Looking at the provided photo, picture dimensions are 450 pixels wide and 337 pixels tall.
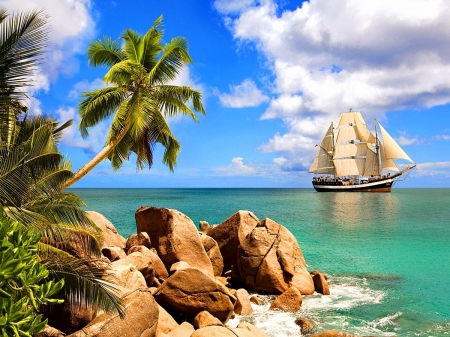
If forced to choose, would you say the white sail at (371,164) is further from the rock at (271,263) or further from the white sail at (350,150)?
the rock at (271,263)

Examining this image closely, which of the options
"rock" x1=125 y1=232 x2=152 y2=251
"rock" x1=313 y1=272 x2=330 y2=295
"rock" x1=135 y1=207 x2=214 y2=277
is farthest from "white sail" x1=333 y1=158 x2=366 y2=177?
"rock" x1=125 y1=232 x2=152 y2=251

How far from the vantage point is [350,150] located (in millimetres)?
107625

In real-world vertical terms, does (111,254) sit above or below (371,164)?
below

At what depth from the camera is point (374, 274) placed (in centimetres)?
1933

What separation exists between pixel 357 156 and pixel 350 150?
102 inches

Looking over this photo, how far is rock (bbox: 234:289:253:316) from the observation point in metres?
12.3

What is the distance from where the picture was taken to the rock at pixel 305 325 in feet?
36.4

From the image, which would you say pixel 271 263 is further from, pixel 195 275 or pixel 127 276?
pixel 127 276

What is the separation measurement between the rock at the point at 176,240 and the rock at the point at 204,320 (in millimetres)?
4168

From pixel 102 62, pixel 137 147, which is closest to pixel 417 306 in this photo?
pixel 137 147

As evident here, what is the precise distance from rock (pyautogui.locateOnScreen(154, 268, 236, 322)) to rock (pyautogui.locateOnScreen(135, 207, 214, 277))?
352cm

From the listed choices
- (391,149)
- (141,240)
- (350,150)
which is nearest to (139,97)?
(141,240)

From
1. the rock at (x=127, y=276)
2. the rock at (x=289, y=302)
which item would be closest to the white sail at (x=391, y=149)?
the rock at (x=289, y=302)

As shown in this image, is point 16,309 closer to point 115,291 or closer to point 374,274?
point 115,291
